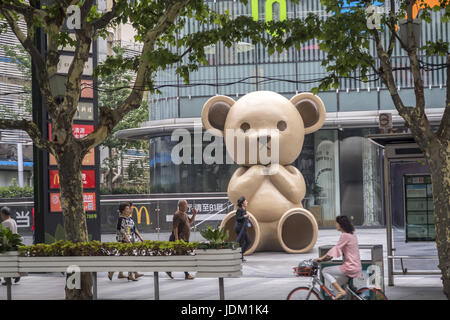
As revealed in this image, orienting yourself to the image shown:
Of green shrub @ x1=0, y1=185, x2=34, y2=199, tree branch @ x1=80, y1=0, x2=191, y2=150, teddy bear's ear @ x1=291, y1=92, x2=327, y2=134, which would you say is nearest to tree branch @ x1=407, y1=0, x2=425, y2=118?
tree branch @ x1=80, y1=0, x2=191, y2=150

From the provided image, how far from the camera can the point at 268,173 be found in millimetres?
19594

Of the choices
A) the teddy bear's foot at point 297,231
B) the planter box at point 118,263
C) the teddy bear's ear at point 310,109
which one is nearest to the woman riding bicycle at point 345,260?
the planter box at point 118,263

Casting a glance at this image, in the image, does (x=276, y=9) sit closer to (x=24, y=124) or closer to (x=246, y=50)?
(x=246, y=50)

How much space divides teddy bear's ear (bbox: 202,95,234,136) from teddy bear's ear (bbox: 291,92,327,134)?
1839mm

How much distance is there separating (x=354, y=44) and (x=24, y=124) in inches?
209

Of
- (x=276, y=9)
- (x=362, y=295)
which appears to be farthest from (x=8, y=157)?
(x=362, y=295)

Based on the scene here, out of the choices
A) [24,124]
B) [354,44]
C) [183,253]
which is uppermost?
→ [354,44]

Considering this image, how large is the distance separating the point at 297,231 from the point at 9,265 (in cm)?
993

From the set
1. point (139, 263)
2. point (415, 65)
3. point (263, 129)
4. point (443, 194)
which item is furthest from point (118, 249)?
point (263, 129)

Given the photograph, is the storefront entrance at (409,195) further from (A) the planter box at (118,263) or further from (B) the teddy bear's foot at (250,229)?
(B) the teddy bear's foot at (250,229)

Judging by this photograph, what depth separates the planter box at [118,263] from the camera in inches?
456

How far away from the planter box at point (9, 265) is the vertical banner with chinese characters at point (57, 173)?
169 inches
